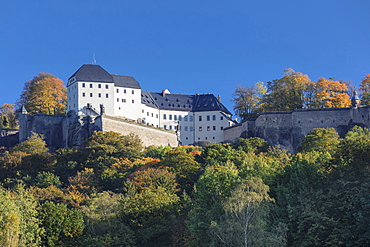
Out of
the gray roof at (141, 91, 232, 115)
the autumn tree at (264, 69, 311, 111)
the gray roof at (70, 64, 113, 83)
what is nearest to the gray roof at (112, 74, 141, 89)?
the gray roof at (70, 64, 113, 83)

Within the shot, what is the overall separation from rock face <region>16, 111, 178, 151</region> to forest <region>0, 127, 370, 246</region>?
23586 mm

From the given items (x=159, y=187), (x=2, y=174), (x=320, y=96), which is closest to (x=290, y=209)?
(x=159, y=187)

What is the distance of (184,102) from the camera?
111 metres

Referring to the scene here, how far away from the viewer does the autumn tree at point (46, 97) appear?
331ft

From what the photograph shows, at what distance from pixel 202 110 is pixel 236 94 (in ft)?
24.8

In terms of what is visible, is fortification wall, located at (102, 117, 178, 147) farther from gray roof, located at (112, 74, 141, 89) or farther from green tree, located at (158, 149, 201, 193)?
green tree, located at (158, 149, 201, 193)

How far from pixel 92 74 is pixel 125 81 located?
571cm

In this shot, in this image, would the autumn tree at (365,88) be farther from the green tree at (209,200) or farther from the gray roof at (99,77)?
the green tree at (209,200)

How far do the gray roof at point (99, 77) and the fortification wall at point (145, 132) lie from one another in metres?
10.2

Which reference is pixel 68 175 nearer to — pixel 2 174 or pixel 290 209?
pixel 2 174

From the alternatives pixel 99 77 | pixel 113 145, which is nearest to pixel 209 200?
pixel 113 145

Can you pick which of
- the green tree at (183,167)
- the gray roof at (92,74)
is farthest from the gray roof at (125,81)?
the green tree at (183,167)

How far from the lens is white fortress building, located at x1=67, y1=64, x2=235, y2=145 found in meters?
95.1

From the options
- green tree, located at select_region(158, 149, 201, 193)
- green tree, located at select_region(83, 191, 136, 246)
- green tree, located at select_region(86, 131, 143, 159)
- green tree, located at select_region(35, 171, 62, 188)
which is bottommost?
green tree, located at select_region(83, 191, 136, 246)
